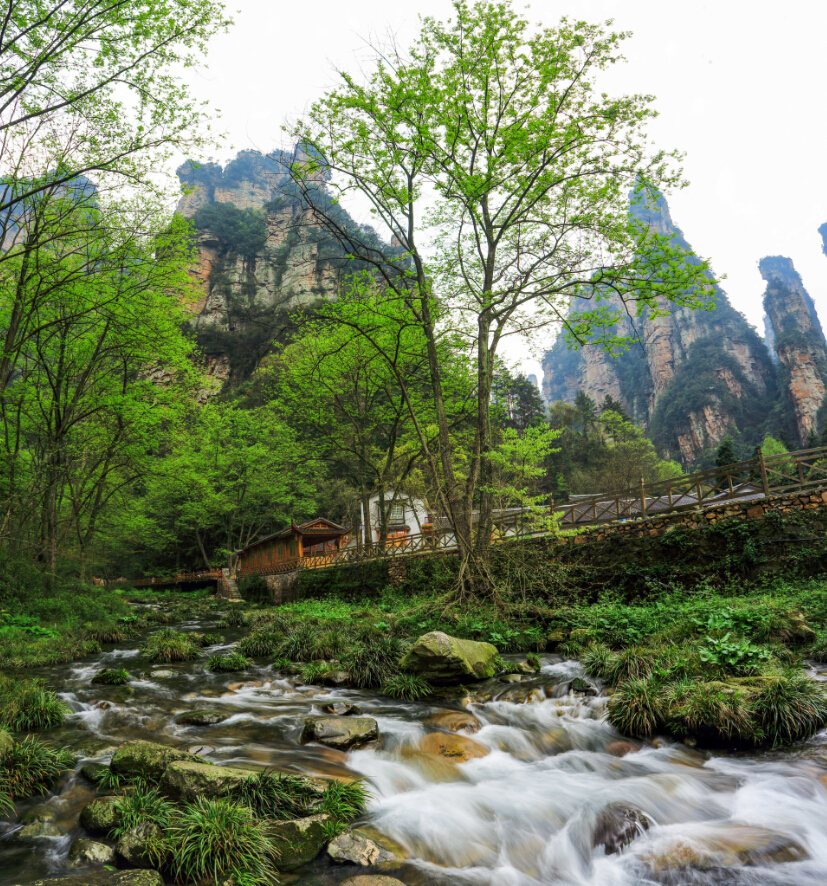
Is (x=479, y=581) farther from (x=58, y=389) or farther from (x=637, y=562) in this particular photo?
(x=58, y=389)

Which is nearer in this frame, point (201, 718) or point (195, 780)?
point (195, 780)

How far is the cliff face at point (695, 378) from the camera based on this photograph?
90875mm

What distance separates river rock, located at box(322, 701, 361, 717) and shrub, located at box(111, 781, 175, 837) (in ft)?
10.2

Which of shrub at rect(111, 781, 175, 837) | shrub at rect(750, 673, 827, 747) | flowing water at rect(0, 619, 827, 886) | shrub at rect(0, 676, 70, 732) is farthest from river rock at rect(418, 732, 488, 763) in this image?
shrub at rect(0, 676, 70, 732)

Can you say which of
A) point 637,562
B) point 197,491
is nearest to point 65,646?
point 637,562

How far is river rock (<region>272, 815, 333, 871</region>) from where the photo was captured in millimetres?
3652

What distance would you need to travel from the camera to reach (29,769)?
15.4 ft

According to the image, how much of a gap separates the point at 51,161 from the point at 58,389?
660 cm

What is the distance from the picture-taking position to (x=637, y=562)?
13.2 m

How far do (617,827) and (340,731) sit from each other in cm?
318

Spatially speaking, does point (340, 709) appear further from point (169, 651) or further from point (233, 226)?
point (233, 226)

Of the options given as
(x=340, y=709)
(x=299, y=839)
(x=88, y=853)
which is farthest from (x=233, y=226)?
(x=299, y=839)

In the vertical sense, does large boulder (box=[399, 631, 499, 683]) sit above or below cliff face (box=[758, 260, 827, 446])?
below

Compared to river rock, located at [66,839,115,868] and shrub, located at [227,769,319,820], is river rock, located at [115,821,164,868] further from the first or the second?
shrub, located at [227,769,319,820]
